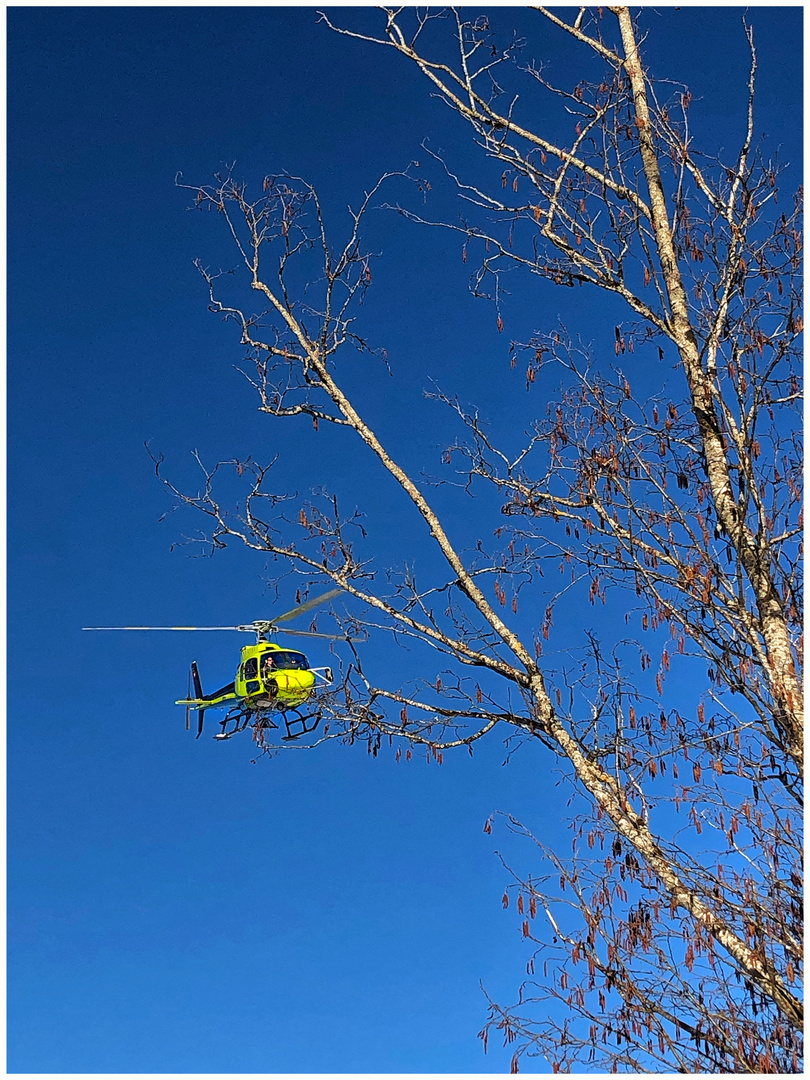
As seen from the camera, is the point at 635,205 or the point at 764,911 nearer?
A: the point at 764,911

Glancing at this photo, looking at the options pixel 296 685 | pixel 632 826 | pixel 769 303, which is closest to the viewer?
pixel 632 826

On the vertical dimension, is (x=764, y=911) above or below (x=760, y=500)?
below

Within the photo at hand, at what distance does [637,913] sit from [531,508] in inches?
76.7

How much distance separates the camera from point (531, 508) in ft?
18.3

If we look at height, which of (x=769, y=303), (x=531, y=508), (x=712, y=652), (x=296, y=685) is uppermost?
(x=296, y=685)

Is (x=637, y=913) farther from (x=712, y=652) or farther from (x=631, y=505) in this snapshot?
(x=631, y=505)

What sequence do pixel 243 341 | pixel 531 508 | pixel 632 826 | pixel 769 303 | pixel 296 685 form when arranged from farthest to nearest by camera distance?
1. pixel 296 685
2. pixel 243 341
3. pixel 531 508
4. pixel 769 303
5. pixel 632 826

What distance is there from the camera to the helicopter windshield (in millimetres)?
16688

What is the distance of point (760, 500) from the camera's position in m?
4.94

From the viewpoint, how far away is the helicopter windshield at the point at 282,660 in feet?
54.7

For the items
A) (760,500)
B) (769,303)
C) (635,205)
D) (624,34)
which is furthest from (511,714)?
(624,34)

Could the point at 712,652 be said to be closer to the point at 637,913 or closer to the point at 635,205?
the point at 637,913

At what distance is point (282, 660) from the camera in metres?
16.8

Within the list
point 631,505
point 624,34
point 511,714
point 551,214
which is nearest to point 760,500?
point 631,505
